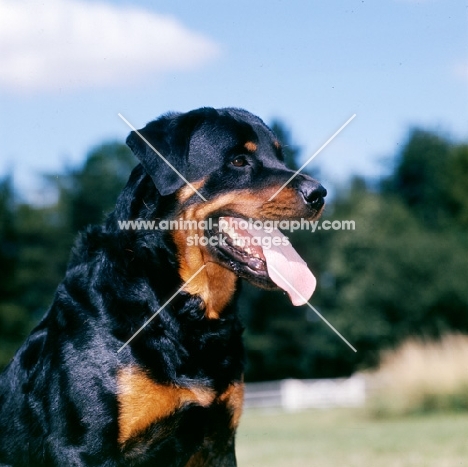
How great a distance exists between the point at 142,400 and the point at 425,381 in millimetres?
11619

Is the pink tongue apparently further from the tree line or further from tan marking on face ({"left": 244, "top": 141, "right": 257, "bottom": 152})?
the tree line

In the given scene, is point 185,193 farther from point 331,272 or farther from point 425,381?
point 331,272

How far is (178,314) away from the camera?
376 cm

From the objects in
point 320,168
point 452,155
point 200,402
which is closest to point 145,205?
point 200,402

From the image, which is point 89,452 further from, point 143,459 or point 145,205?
point 145,205

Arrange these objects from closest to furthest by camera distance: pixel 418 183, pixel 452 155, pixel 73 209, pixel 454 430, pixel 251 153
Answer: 1. pixel 251 153
2. pixel 454 430
3. pixel 73 209
4. pixel 452 155
5. pixel 418 183

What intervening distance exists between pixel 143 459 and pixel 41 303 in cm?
3118

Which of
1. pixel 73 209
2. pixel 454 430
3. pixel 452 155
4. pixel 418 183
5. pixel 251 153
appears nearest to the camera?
pixel 251 153

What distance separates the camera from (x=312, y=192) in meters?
3.84

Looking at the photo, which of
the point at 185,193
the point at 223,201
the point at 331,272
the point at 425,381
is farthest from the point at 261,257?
the point at 331,272

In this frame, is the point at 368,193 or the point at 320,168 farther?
the point at 368,193

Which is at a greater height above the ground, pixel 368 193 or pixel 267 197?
pixel 267 197

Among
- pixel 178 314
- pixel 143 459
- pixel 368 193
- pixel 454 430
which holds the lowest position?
pixel 368 193

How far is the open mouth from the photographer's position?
3.82 meters
